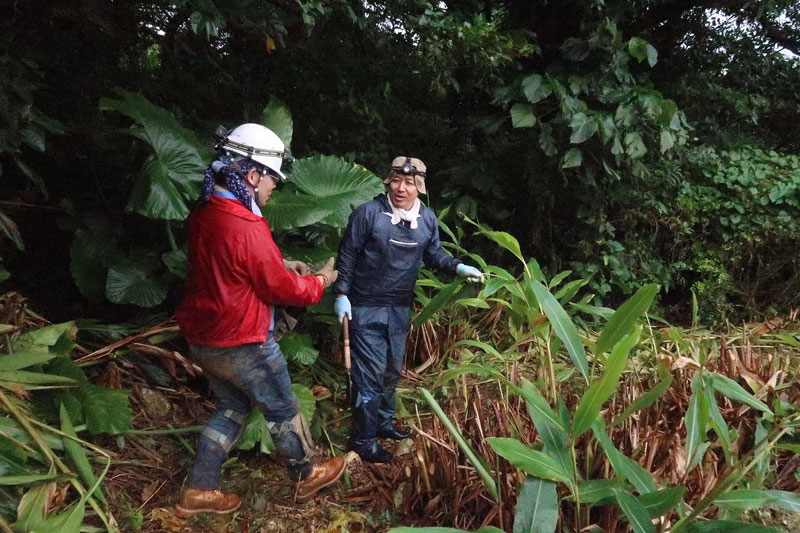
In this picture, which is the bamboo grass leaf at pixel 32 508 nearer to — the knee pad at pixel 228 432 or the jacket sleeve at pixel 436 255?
the knee pad at pixel 228 432

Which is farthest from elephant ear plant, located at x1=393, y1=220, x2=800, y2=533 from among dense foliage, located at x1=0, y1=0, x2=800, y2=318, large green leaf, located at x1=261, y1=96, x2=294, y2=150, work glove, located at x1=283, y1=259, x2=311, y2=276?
large green leaf, located at x1=261, y1=96, x2=294, y2=150

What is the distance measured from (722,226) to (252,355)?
366 cm

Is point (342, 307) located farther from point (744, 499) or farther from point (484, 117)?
point (484, 117)

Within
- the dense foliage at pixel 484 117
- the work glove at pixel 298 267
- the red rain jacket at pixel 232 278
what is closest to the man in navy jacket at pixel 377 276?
the work glove at pixel 298 267

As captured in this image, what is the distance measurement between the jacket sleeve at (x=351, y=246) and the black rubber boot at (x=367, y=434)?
0.55 m

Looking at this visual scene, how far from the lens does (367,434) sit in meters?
2.55

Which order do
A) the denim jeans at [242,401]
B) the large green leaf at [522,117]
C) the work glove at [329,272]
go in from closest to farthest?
the denim jeans at [242,401], the work glove at [329,272], the large green leaf at [522,117]

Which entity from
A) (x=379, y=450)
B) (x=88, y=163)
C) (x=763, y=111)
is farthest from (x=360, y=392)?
(x=763, y=111)

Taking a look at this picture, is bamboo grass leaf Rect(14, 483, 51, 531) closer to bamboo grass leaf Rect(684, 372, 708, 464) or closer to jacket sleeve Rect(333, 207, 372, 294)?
jacket sleeve Rect(333, 207, 372, 294)

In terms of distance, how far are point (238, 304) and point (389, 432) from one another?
1.12 meters

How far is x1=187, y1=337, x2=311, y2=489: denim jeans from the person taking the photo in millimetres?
2127

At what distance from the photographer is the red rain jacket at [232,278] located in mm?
2004

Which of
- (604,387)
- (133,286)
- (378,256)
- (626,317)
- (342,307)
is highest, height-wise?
(626,317)

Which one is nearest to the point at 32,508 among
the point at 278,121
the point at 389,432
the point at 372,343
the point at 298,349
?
the point at 298,349
